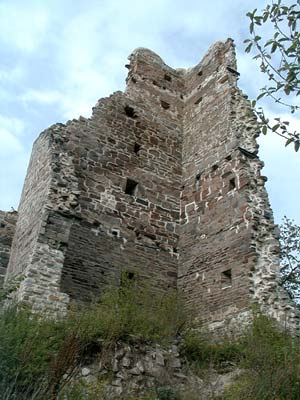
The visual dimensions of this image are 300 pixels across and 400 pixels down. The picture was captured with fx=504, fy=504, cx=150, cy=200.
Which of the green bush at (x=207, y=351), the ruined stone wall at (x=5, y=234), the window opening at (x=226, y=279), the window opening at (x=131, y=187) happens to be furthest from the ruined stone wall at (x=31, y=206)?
the window opening at (x=226, y=279)

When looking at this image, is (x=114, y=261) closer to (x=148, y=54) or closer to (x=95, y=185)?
(x=95, y=185)

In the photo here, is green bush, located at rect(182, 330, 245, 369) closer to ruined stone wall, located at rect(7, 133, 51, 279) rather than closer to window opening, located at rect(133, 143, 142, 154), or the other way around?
ruined stone wall, located at rect(7, 133, 51, 279)

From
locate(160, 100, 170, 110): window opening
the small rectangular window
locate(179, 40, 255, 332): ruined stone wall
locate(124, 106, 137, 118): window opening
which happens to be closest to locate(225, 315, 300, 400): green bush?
locate(179, 40, 255, 332): ruined stone wall

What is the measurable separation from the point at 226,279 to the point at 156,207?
2892mm

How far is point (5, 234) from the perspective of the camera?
12031 mm

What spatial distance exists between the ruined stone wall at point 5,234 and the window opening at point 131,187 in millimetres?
2831

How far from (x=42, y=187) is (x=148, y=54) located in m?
6.58

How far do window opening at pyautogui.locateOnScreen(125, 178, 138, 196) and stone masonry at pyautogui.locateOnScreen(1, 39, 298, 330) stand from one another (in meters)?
0.02

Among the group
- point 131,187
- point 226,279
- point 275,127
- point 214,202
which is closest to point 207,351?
point 226,279

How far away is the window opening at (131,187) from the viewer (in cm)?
1230

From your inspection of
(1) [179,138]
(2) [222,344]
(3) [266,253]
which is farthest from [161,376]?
(1) [179,138]

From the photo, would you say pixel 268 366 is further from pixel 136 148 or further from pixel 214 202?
pixel 136 148

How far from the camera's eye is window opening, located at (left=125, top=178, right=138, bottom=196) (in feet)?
40.3

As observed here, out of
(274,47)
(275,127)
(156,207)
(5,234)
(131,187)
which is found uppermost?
(131,187)
